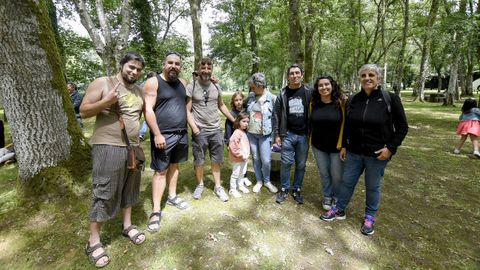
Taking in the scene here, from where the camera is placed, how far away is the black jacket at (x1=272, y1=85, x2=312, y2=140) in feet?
12.5

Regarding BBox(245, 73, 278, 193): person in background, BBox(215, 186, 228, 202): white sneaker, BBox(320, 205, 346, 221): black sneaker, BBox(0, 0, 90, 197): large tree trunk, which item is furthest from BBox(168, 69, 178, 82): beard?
BBox(320, 205, 346, 221): black sneaker

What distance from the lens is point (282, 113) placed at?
13.0 ft

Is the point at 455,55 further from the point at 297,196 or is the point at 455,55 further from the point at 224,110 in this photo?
the point at 224,110

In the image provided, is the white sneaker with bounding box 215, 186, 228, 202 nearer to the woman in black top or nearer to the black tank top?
the black tank top

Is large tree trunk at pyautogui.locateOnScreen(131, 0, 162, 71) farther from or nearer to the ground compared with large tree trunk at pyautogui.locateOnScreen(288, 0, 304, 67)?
farther from the ground

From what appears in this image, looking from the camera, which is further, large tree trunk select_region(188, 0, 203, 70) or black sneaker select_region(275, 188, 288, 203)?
large tree trunk select_region(188, 0, 203, 70)

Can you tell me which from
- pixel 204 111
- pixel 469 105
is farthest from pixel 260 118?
pixel 469 105

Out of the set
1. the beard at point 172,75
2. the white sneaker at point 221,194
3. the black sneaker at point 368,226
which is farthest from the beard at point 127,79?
the black sneaker at point 368,226

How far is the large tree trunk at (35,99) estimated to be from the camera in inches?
127

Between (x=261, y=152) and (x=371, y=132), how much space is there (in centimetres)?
175

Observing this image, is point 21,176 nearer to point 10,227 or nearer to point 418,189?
point 10,227

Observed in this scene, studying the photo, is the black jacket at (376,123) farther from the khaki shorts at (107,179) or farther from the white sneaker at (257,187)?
the khaki shorts at (107,179)

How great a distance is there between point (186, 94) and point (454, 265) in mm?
3818

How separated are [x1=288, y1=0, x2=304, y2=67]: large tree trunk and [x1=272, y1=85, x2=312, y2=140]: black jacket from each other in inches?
162
